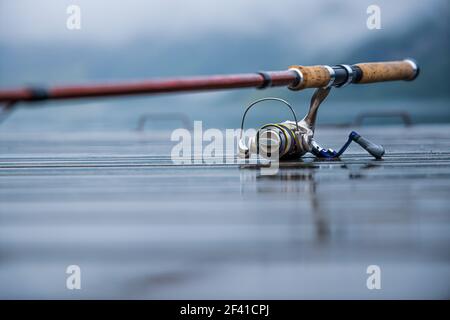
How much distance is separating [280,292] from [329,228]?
1.01 ft

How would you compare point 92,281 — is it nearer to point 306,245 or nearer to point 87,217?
point 306,245

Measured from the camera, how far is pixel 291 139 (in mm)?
2236

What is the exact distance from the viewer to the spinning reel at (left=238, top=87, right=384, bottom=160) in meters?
2.22

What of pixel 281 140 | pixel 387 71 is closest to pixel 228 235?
pixel 281 140

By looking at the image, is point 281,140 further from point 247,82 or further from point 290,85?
point 247,82

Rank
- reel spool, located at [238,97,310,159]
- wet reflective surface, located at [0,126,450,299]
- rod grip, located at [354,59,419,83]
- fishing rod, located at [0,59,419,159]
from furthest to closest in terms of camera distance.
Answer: rod grip, located at [354,59,419,83] → reel spool, located at [238,97,310,159] → fishing rod, located at [0,59,419,159] → wet reflective surface, located at [0,126,450,299]

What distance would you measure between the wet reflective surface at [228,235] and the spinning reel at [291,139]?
0.38 metres

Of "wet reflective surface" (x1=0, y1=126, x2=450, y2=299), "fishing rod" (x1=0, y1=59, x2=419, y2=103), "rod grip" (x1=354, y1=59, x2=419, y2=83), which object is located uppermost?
"rod grip" (x1=354, y1=59, x2=419, y2=83)

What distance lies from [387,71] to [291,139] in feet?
1.29

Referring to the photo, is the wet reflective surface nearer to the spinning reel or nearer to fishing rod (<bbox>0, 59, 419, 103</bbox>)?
fishing rod (<bbox>0, 59, 419, 103</bbox>)

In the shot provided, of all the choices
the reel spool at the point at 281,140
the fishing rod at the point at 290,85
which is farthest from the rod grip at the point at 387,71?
the reel spool at the point at 281,140

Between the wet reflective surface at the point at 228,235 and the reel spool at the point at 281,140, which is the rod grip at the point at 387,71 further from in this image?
the wet reflective surface at the point at 228,235

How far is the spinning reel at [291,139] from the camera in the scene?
7.28ft

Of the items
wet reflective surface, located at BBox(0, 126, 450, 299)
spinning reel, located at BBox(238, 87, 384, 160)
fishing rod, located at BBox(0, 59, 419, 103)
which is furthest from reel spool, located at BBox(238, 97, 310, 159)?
wet reflective surface, located at BBox(0, 126, 450, 299)
